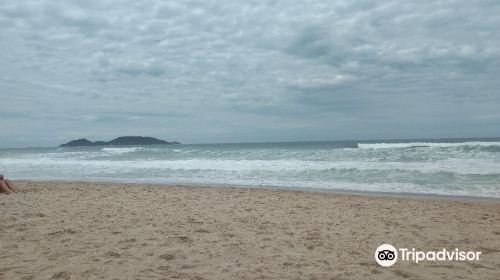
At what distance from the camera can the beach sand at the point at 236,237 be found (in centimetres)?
426

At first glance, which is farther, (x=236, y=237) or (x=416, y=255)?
(x=236, y=237)

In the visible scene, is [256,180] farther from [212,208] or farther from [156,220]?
[156,220]

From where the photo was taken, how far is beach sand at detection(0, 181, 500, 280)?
4258 mm

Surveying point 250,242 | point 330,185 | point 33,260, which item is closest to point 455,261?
point 250,242

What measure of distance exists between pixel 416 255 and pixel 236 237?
2.51 m

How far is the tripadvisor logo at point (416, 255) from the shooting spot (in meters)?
4.66

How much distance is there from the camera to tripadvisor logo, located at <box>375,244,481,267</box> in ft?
15.3

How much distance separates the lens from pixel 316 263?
4.51m

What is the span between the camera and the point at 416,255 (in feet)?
15.8

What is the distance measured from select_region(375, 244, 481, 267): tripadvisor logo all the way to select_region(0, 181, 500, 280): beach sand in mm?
111

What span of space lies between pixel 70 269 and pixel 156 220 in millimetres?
2716

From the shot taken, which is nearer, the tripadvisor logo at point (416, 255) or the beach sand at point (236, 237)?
the beach sand at point (236, 237)

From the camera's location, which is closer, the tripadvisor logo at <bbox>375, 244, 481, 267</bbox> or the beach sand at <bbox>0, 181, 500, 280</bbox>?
the beach sand at <bbox>0, 181, 500, 280</bbox>

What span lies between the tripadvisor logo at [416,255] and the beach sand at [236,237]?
11cm
